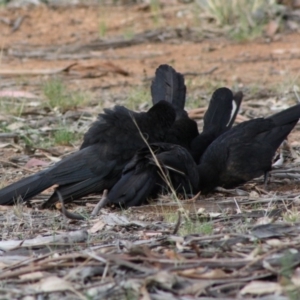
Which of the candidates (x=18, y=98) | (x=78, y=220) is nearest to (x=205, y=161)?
(x=78, y=220)

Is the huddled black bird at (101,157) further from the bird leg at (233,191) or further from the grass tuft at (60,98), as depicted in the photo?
the grass tuft at (60,98)

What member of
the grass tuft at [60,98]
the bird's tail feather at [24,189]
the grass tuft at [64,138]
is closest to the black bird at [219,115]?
the grass tuft at [64,138]

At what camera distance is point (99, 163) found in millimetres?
6547

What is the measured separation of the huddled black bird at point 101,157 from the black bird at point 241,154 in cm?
47

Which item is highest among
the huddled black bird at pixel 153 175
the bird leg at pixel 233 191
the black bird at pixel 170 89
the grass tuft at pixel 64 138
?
the black bird at pixel 170 89

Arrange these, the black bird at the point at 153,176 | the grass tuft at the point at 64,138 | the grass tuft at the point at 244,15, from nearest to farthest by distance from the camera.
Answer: the black bird at the point at 153,176
the grass tuft at the point at 64,138
the grass tuft at the point at 244,15

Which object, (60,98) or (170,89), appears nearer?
(170,89)

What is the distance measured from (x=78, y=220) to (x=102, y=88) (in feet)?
17.4

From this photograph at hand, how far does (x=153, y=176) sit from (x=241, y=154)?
78 centimetres

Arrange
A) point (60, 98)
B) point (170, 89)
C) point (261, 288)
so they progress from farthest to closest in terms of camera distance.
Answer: point (60, 98) < point (170, 89) < point (261, 288)

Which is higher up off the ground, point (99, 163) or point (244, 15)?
point (244, 15)

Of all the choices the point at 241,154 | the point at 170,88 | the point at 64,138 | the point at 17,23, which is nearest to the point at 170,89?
the point at 170,88

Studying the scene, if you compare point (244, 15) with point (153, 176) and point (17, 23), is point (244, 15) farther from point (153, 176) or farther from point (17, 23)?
point (153, 176)

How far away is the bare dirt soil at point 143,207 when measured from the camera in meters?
4.12
